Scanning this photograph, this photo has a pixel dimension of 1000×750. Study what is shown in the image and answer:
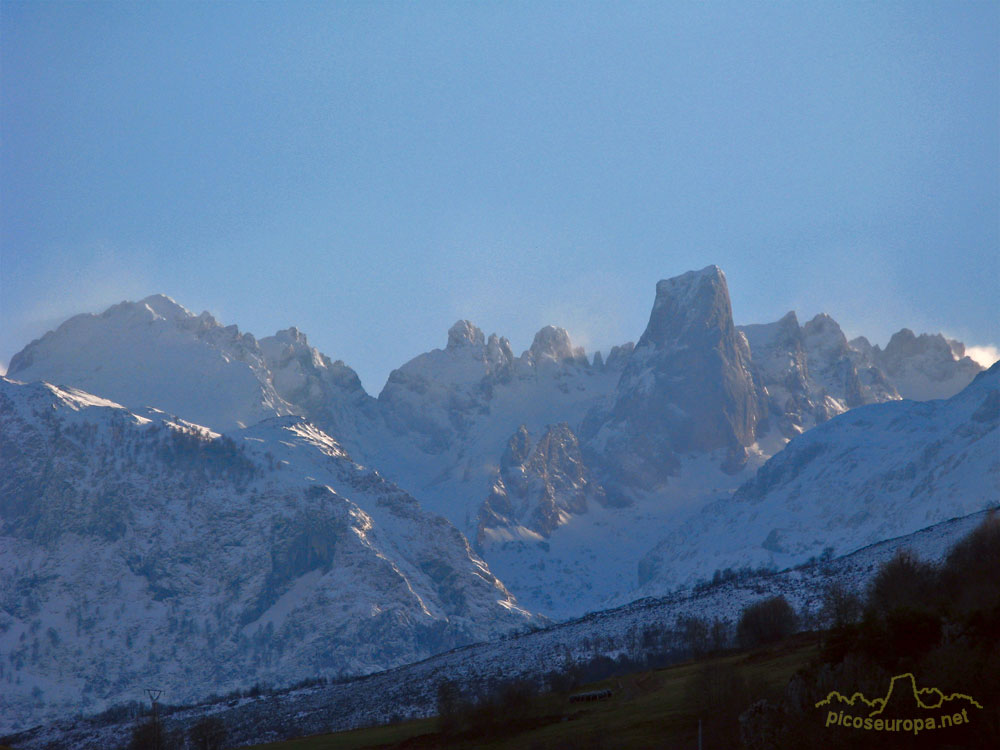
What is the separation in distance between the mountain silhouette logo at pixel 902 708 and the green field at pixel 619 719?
1825 cm

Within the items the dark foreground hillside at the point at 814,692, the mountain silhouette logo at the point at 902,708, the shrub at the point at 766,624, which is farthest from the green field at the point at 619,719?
the mountain silhouette logo at the point at 902,708

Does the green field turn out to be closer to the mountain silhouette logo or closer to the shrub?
the shrub

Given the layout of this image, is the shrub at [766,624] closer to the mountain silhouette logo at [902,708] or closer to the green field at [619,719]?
the green field at [619,719]

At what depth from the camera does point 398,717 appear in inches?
7293

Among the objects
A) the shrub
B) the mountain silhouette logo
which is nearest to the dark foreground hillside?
the mountain silhouette logo

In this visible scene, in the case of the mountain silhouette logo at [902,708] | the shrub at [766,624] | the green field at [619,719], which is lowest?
the mountain silhouette logo at [902,708]

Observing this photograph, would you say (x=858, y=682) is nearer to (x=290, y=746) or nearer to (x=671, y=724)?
(x=671, y=724)

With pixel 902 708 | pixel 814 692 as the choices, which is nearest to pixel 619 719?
pixel 814 692

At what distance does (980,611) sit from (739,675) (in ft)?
80.6

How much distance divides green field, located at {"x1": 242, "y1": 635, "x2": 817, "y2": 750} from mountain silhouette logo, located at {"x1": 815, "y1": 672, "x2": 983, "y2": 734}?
18.3m

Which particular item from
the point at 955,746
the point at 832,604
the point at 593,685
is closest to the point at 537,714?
the point at 593,685

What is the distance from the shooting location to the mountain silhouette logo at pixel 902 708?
85938 millimetres

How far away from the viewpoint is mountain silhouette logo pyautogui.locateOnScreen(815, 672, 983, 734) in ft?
282

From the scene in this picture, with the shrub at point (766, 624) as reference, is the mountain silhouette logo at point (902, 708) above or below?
below
